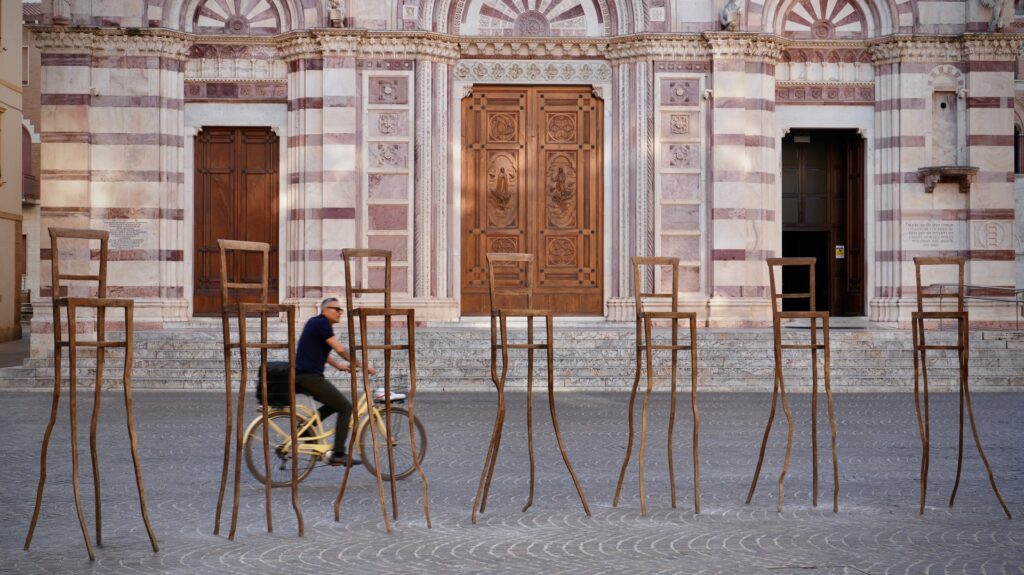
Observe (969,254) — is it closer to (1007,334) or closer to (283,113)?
(1007,334)

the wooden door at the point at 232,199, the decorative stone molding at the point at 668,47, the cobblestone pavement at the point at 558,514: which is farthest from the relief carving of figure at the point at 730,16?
the cobblestone pavement at the point at 558,514

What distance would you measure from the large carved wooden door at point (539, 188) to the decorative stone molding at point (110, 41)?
551 cm

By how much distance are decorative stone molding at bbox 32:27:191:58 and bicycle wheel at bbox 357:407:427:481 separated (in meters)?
14.0

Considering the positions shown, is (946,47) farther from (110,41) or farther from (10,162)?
(10,162)

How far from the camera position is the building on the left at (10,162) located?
2981 cm

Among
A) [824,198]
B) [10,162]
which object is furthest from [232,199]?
[824,198]

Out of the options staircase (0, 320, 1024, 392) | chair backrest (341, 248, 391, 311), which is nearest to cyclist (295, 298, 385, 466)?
chair backrest (341, 248, 391, 311)

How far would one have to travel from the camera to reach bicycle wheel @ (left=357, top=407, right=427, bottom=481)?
9.74 metres

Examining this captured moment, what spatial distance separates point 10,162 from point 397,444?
24309 mm

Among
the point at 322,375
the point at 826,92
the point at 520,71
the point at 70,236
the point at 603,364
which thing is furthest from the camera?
the point at 826,92

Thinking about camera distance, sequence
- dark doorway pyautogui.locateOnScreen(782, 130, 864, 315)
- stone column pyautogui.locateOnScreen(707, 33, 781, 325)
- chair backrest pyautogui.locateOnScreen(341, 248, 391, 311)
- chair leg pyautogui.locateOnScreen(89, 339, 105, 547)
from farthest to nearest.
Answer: dark doorway pyautogui.locateOnScreen(782, 130, 864, 315) → stone column pyautogui.locateOnScreen(707, 33, 781, 325) → chair backrest pyautogui.locateOnScreen(341, 248, 391, 311) → chair leg pyautogui.locateOnScreen(89, 339, 105, 547)

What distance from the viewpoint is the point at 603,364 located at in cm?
1866

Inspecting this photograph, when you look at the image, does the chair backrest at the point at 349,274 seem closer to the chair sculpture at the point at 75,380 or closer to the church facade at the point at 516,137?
the chair sculpture at the point at 75,380

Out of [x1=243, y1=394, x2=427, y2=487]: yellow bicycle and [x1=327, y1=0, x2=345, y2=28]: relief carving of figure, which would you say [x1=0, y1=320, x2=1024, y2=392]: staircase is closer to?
[x1=327, y1=0, x2=345, y2=28]: relief carving of figure
